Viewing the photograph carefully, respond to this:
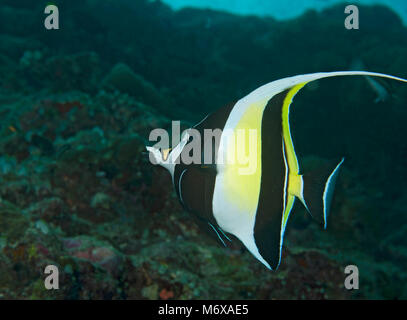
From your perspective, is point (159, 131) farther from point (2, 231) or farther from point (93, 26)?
point (93, 26)

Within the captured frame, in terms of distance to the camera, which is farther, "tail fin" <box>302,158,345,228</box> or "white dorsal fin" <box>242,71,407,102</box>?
"tail fin" <box>302,158,345,228</box>

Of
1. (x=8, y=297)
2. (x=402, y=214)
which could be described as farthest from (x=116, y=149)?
(x=402, y=214)

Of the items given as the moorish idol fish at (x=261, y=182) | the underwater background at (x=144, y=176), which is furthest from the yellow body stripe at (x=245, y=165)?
the underwater background at (x=144, y=176)

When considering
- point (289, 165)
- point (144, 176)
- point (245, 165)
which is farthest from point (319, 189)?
point (144, 176)

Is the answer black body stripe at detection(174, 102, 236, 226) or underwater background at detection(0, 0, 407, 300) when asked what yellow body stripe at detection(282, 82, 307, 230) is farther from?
black body stripe at detection(174, 102, 236, 226)

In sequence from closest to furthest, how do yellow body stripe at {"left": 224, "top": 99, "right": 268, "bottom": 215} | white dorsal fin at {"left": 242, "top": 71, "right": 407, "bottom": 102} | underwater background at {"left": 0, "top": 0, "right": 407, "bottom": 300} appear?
white dorsal fin at {"left": 242, "top": 71, "right": 407, "bottom": 102} < yellow body stripe at {"left": 224, "top": 99, "right": 268, "bottom": 215} < underwater background at {"left": 0, "top": 0, "right": 407, "bottom": 300}

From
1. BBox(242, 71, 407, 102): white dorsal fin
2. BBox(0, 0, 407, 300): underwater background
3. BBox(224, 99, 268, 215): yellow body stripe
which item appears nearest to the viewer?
BBox(242, 71, 407, 102): white dorsal fin

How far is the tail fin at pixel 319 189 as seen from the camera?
0.87 m

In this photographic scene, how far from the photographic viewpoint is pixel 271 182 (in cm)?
87

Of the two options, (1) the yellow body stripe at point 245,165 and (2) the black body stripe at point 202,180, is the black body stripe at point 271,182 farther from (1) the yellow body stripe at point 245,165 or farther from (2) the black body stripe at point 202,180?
(2) the black body stripe at point 202,180

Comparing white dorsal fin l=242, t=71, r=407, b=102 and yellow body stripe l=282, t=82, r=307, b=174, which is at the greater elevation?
white dorsal fin l=242, t=71, r=407, b=102

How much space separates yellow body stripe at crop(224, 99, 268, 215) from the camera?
2.81 feet

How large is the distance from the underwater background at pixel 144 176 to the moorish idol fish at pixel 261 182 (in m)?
0.08

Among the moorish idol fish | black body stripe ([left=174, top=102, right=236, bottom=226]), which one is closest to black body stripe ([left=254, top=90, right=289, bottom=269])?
the moorish idol fish
